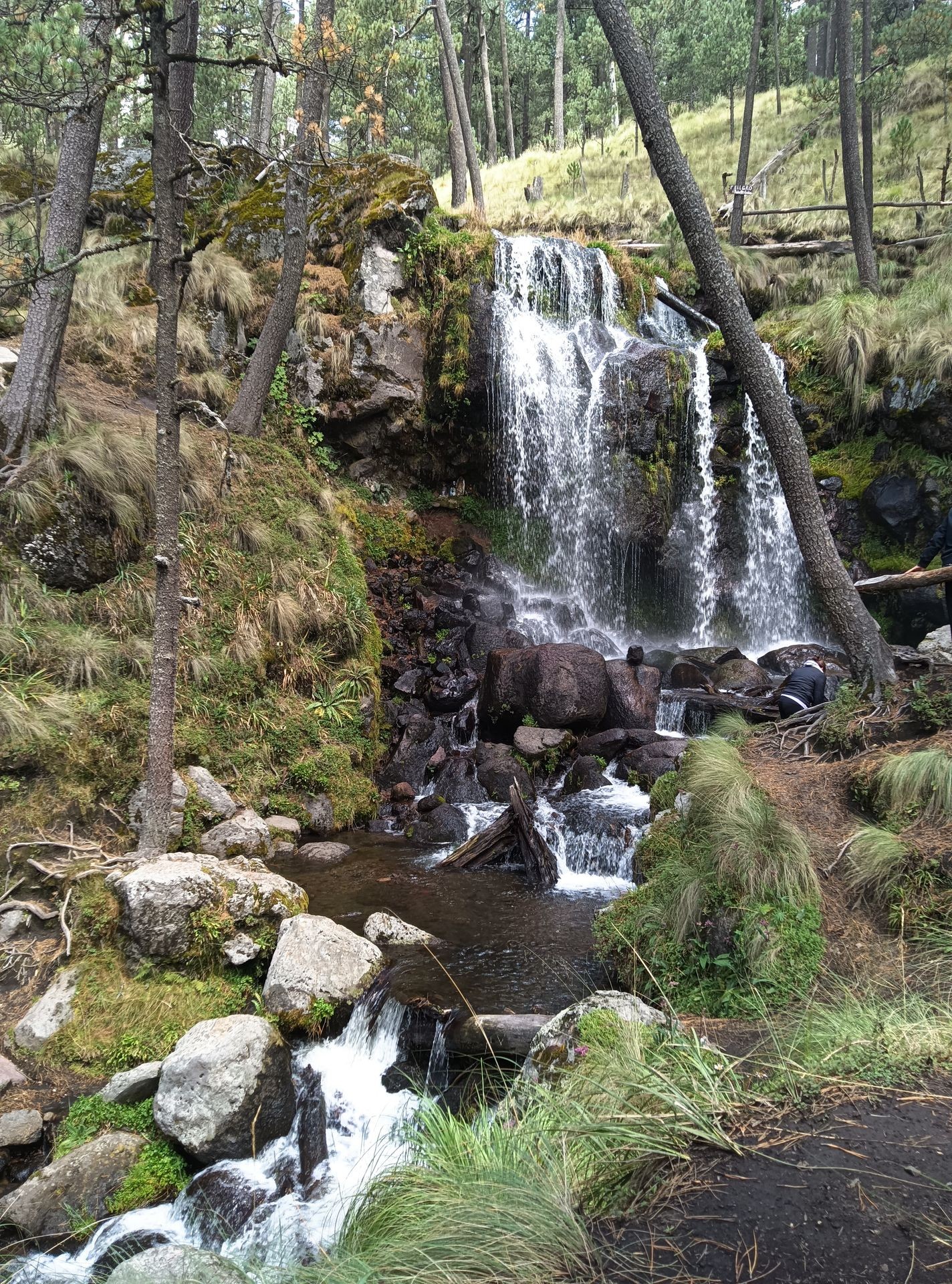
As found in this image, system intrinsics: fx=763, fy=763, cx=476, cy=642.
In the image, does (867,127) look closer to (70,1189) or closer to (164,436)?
(164,436)

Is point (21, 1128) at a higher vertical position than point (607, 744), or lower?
higher

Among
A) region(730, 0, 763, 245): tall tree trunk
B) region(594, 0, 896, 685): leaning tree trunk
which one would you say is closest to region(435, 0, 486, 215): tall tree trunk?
region(730, 0, 763, 245): tall tree trunk

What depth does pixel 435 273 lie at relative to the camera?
522 inches

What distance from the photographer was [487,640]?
1113 centimetres

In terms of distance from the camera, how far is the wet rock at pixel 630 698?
9695 mm

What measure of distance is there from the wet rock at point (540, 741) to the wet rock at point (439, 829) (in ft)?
4.19

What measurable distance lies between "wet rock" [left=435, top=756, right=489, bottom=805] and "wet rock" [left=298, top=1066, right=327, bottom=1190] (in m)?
4.21

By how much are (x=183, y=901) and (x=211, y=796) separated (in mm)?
1946

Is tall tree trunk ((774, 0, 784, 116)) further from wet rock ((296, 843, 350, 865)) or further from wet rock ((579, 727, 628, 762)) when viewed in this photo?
wet rock ((296, 843, 350, 865))

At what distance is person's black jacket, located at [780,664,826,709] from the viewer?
7160mm

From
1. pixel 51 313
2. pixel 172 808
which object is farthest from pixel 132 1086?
pixel 51 313

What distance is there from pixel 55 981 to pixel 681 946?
12.6ft

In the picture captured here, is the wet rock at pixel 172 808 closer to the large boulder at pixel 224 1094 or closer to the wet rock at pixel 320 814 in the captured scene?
the wet rock at pixel 320 814

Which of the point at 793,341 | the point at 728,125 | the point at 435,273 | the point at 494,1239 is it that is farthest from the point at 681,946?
the point at 728,125
